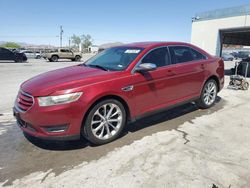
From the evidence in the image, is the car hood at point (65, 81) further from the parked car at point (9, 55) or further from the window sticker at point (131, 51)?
the parked car at point (9, 55)

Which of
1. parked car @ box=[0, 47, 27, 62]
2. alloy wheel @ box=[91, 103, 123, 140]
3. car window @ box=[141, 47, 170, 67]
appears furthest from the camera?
parked car @ box=[0, 47, 27, 62]

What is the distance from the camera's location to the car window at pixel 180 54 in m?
4.71

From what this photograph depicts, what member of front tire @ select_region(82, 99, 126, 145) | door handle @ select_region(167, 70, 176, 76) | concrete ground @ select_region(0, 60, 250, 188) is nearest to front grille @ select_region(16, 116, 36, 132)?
concrete ground @ select_region(0, 60, 250, 188)

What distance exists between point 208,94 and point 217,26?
34.8 ft

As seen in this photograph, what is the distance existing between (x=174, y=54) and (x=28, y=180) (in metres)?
3.51

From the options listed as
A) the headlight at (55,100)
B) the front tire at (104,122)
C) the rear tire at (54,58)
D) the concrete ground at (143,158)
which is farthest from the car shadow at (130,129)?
the rear tire at (54,58)

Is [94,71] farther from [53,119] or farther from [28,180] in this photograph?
[28,180]

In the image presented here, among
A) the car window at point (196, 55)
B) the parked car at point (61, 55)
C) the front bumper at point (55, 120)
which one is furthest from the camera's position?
the parked car at point (61, 55)

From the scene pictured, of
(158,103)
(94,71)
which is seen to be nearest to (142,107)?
(158,103)

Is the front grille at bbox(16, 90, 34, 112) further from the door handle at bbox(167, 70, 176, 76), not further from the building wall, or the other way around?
the building wall

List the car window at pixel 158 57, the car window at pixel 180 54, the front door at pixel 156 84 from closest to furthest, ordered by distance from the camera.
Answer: the front door at pixel 156 84
the car window at pixel 158 57
the car window at pixel 180 54

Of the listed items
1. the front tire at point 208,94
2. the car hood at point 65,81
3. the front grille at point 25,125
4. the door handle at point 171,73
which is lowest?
the front grille at point 25,125

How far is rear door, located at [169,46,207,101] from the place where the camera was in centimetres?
471

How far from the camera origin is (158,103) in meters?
4.34
